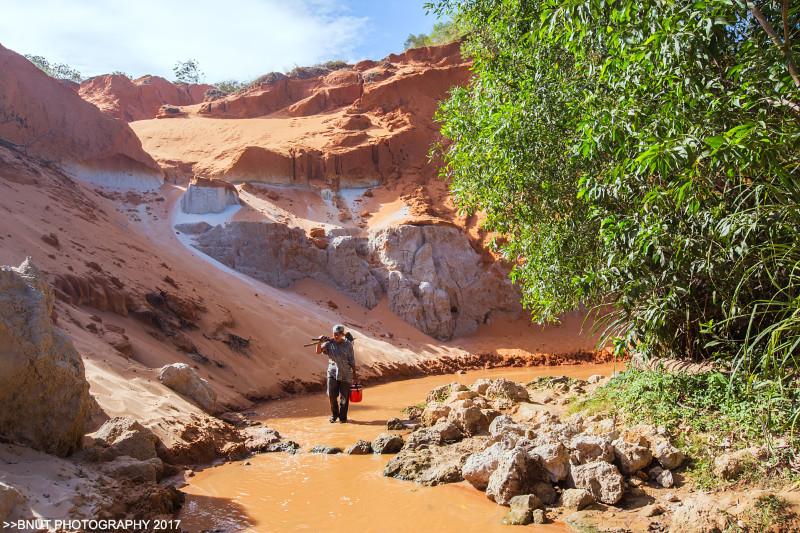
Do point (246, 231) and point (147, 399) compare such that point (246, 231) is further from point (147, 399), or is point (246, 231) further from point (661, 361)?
point (661, 361)

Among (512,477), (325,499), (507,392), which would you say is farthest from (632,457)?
(507,392)

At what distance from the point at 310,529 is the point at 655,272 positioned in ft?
13.4

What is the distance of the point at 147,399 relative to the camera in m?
7.55

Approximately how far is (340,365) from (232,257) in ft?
42.4

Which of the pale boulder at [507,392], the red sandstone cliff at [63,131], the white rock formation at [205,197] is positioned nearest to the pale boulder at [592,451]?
the pale boulder at [507,392]

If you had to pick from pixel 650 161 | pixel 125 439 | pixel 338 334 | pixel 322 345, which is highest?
pixel 650 161

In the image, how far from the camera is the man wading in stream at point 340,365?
331 inches

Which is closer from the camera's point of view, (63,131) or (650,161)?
(650,161)

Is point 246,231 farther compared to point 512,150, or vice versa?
point 246,231

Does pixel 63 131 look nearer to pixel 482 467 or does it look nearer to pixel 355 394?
pixel 355 394

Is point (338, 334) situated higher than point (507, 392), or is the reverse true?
point (338, 334)

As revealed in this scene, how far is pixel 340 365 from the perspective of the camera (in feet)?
27.6

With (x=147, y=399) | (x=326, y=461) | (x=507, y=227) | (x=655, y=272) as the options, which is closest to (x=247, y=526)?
(x=326, y=461)

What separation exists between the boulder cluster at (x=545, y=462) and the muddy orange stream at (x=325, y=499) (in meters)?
0.16
